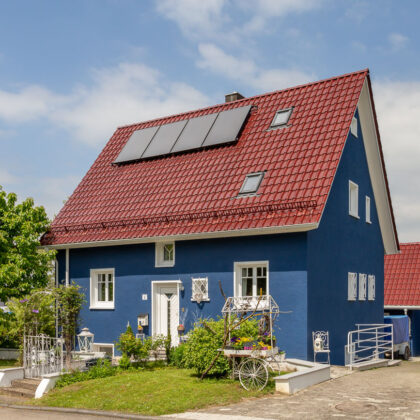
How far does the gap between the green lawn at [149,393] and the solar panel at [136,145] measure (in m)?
10.7

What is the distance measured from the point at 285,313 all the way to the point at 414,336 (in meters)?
15.0

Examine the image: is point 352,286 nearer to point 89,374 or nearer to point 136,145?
point 89,374

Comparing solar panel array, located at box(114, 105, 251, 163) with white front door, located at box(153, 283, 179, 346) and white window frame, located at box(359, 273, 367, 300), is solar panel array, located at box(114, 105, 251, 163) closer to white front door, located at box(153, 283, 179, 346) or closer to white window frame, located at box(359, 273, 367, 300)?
white front door, located at box(153, 283, 179, 346)

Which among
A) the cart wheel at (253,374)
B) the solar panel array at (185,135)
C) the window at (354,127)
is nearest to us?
the cart wheel at (253,374)

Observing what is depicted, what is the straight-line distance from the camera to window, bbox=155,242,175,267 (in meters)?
20.4

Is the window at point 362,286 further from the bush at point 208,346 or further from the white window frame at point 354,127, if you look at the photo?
the bush at point 208,346

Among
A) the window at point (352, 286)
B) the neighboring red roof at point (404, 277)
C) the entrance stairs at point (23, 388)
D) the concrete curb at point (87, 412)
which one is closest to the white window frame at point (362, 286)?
the window at point (352, 286)

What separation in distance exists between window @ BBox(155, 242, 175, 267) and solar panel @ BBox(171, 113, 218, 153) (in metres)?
4.08

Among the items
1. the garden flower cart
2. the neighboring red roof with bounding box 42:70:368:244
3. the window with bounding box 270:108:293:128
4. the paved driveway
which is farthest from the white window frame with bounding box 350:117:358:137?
the paved driveway

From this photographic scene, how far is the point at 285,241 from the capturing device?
17.9 meters

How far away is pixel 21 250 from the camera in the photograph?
21.3 metres

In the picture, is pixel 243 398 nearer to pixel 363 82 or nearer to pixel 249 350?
pixel 249 350

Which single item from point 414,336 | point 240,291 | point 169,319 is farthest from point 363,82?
point 414,336

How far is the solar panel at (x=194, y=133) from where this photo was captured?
22.8 metres
